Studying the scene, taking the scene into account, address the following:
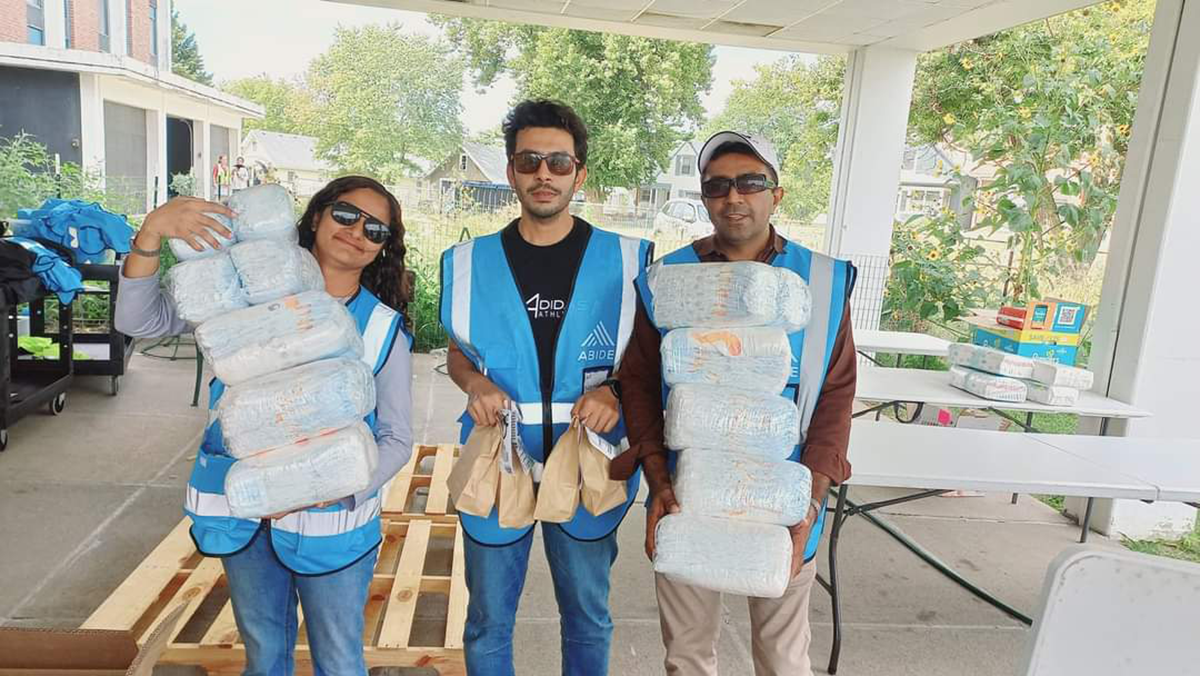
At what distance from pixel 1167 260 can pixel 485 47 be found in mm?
16625

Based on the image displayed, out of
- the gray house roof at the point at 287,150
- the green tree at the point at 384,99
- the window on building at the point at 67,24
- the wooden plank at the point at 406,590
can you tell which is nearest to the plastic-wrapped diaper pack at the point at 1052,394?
the wooden plank at the point at 406,590

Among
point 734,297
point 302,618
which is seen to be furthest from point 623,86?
point 734,297

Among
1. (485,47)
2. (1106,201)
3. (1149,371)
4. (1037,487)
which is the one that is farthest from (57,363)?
(485,47)

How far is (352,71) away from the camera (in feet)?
49.3

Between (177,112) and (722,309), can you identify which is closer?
(722,309)

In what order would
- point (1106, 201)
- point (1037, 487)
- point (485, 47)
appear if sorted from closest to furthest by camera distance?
point (1037, 487), point (1106, 201), point (485, 47)

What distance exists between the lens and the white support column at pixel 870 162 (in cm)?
774

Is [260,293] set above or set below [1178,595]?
above

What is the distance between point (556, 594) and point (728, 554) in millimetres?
669

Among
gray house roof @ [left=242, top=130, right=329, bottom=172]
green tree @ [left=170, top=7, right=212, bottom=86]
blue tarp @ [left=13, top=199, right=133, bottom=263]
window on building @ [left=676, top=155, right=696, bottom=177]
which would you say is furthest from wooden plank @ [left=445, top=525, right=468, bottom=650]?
green tree @ [left=170, top=7, right=212, bottom=86]

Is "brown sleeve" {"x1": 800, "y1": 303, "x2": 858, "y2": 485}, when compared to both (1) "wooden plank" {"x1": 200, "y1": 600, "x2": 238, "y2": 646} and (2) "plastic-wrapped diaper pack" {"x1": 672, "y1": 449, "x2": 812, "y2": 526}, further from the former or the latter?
Answer: (1) "wooden plank" {"x1": 200, "y1": 600, "x2": 238, "y2": 646}

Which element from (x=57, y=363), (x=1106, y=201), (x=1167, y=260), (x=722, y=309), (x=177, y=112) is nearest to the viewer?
(x=722, y=309)

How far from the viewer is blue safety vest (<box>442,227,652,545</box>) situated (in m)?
2.03

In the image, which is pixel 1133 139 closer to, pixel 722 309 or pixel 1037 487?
pixel 1037 487
